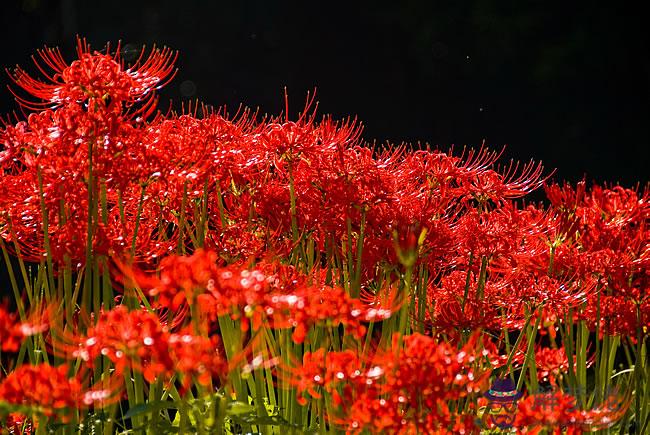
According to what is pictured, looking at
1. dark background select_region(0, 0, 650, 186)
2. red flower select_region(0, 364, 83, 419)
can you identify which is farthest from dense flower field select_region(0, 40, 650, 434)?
dark background select_region(0, 0, 650, 186)

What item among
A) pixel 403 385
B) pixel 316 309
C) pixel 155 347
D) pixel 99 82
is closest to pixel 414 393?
pixel 403 385

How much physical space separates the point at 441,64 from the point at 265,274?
5.29 meters

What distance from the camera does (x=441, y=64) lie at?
6926 mm

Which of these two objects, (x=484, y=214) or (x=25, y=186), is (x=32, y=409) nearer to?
(x=25, y=186)

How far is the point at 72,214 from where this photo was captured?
211 centimetres

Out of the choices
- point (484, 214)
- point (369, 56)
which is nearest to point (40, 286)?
point (484, 214)

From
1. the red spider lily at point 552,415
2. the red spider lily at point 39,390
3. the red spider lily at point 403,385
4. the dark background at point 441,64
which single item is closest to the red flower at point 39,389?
the red spider lily at point 39,390

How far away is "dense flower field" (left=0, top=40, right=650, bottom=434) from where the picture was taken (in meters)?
1.46

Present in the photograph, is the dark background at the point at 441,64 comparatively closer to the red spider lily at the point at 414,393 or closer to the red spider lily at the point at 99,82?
the red spider lily at the point at 99,82

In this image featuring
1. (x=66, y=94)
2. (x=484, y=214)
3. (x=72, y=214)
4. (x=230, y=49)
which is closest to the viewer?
(x=66, y=94)

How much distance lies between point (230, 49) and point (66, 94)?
5007mm

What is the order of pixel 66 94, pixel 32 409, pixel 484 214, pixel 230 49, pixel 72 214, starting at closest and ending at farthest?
pixel 32 409
pixel 66 94
pixel 72 214
pixel 484 214
pixel 230 49

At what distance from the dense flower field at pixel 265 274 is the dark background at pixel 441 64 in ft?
12.5

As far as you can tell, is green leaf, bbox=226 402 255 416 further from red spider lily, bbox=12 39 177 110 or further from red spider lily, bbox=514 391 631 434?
red spider lily, bbox=12 39 177 110
